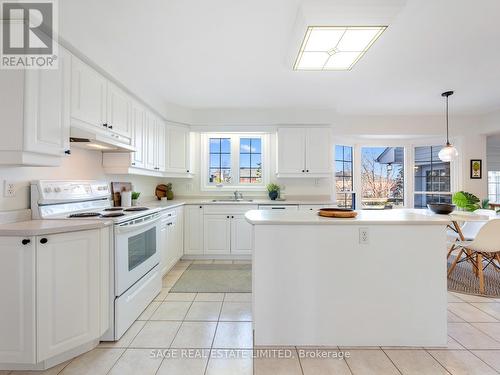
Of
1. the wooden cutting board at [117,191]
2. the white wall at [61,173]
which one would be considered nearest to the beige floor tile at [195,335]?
the white wall at [61,173]

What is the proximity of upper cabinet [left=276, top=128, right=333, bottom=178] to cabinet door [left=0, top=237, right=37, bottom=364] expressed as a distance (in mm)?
3323

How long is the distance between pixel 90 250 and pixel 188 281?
155 cm

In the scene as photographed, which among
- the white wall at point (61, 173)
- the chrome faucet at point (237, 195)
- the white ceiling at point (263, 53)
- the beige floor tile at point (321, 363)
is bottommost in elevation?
the beige floor tile at point (321, 363)

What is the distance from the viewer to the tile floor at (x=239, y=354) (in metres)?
1.63

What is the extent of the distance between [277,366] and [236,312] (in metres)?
0.75

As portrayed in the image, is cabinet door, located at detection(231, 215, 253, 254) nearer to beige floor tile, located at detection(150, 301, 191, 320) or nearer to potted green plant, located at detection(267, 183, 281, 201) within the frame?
potted green plant, located at detection(267, 183, 281, 201)

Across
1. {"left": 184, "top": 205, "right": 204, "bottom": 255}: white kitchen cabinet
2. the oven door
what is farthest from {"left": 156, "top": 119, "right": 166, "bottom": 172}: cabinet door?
the oven door

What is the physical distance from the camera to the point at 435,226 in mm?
1848

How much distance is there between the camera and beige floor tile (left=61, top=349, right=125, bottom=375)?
63.8 inches

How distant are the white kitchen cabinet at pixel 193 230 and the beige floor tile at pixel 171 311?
135 centimetres

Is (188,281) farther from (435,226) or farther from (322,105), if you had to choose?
(322,105)

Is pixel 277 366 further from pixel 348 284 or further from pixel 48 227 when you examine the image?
pixel 48 227

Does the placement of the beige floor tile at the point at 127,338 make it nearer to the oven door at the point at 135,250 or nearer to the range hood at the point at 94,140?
the oven door at the point at 135,250

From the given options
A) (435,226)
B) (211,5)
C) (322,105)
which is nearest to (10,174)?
(211,5)
